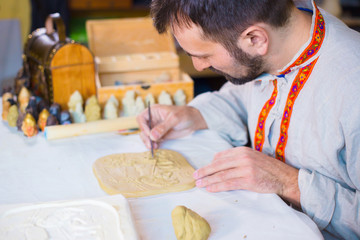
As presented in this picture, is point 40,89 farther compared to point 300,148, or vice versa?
point 40,89

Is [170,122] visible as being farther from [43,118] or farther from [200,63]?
[43,118]

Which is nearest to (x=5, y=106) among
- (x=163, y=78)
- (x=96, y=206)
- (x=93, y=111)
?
(x=93, y=111)

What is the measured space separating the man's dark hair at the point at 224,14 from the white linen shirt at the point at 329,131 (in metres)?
0.17

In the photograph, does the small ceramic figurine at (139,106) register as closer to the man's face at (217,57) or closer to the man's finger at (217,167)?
the man's face at (217,57)

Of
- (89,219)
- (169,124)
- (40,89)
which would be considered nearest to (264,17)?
(169,124)

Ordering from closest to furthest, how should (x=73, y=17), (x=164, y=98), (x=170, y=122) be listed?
(x=170, y=122)
(x=164, y=98)
(x=73, y=17)

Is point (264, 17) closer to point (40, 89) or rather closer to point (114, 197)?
point (114, 197)

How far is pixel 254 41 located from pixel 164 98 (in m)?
0.78

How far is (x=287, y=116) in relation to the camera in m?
1.28

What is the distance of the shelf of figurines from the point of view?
1583mm

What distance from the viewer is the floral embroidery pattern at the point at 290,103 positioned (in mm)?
1228

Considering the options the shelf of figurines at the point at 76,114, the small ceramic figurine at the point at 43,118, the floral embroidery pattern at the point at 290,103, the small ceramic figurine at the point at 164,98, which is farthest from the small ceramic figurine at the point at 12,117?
the floral embroidery pattern at the point at 290,103

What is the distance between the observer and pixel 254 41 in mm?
1164

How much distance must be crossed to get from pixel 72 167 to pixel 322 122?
0.84 metres
